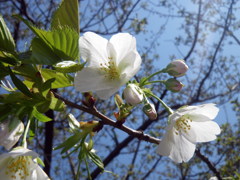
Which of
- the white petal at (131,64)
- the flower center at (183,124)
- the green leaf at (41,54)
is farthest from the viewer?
the flower center at (183,124)

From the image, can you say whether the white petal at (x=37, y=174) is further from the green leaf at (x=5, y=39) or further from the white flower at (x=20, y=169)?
the green leaf at (x=5, y=39)

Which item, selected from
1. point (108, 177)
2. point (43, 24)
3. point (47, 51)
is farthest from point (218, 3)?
point (47, 51)

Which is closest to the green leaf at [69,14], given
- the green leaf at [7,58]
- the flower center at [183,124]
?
the green leaf at [7,58]

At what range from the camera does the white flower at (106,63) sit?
0.76m

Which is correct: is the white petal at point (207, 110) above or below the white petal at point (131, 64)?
below

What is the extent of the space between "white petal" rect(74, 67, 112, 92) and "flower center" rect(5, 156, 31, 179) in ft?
Result: 1.00

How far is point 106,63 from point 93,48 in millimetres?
109

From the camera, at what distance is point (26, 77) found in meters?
0.78

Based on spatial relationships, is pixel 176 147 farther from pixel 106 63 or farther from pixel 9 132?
pixel 9 132

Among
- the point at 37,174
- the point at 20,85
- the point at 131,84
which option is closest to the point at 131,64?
the point at 131,84

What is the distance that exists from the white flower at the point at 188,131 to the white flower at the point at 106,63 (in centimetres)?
21

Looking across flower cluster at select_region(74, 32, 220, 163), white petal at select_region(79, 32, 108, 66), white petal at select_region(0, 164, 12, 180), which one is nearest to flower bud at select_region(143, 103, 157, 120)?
flower cluster at select_region(74, 32, 220, 163)

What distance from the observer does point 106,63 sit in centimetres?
92

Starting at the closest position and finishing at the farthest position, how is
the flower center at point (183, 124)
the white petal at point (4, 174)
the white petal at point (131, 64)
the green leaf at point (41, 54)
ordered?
the green leaf at point (41, 54) < the white petal at point (131, 64) < the white petal at point (4, 174) < the flower center at point (183, 124)
